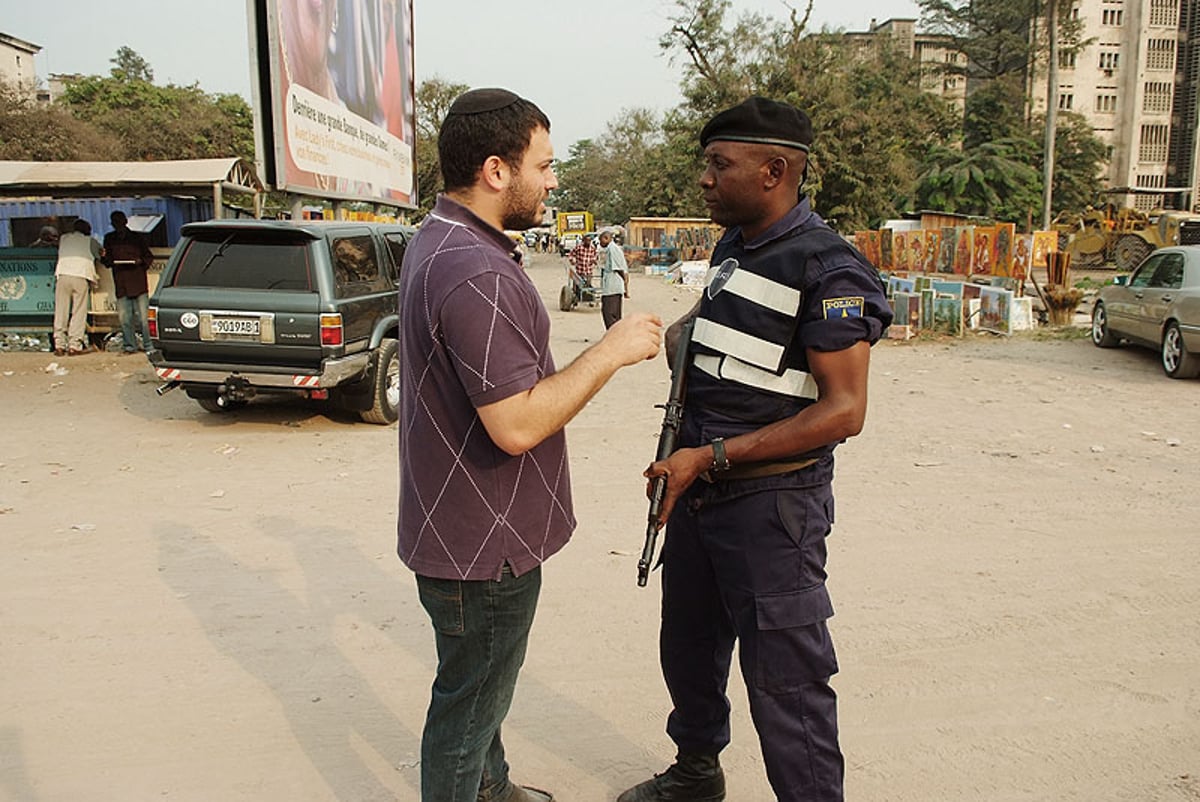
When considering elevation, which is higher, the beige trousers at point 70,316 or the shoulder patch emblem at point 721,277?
the shoulder patch emblem at point 721,277

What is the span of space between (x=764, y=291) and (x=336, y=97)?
1095cm

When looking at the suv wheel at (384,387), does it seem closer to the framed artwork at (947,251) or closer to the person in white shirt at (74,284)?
the person in white shirt at (74,284)

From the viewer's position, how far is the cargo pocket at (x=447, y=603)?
6.77 ft

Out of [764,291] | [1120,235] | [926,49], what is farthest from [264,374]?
[926,49]

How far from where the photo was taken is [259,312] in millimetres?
7387

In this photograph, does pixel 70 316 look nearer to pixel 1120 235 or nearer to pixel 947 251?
pixel 947 251

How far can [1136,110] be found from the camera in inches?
2404

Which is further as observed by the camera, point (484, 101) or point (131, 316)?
point (131, 316)

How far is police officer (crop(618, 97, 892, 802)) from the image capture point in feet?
7.39

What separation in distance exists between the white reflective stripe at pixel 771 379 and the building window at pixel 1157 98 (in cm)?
7169

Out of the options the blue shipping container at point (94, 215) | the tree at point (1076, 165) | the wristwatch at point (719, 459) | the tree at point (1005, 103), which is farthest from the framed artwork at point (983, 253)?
the tree at point (1076, 165)

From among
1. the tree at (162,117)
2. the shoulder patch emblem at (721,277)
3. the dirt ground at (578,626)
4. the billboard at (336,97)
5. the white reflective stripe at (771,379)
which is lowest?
the dirt ground at (578,626)

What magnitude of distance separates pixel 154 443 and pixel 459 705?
651 cm

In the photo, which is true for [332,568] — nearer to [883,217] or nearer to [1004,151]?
[883,217]
